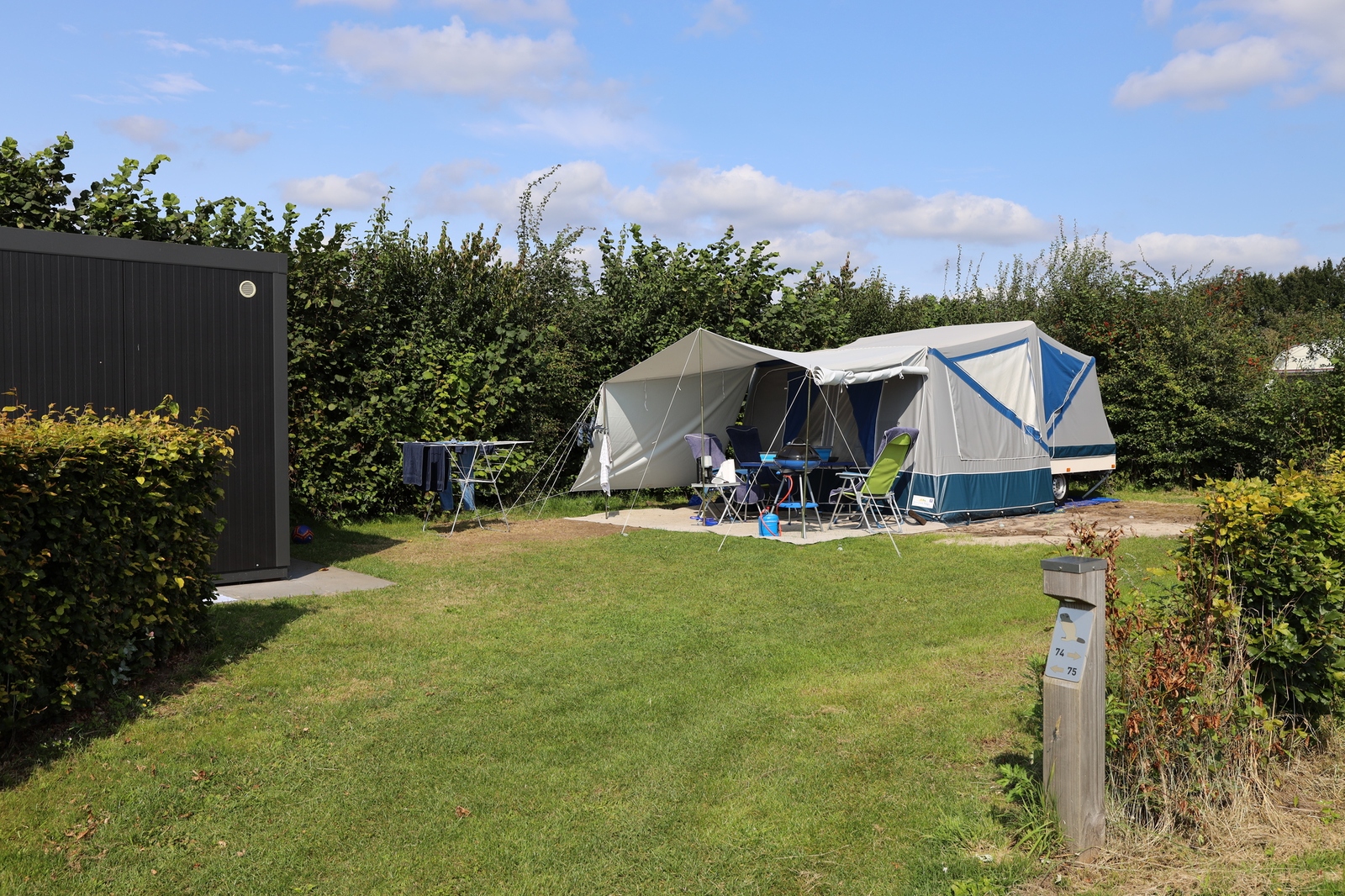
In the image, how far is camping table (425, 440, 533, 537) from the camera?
30.5 feet

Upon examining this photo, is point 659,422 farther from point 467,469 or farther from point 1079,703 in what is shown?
point 1079,703

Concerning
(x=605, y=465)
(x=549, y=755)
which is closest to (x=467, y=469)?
(x=605, y=465)

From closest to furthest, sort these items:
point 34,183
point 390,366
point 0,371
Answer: point 0,371
point 34,183
point 390,366

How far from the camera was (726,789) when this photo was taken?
3.29m

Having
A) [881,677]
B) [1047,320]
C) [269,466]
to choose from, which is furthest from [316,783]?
[1047,320]

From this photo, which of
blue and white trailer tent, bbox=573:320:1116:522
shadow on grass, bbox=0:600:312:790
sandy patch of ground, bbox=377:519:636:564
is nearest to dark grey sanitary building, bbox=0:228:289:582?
shadow on grass, bbox=0:600:312:790

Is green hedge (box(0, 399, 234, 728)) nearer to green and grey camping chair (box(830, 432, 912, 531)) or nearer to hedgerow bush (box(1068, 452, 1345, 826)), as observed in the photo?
hedgerow bush (box(1068, 452, 1345, 826))

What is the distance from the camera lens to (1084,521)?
769 centimetres

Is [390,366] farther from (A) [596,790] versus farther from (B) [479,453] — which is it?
(A) [596,790]

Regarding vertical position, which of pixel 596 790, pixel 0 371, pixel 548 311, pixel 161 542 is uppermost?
pixel 548 311

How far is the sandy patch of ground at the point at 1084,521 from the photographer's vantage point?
855cm

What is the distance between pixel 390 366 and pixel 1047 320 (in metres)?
9.85

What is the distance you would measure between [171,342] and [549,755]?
422 centimetres

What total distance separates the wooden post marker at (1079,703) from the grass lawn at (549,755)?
25cm
